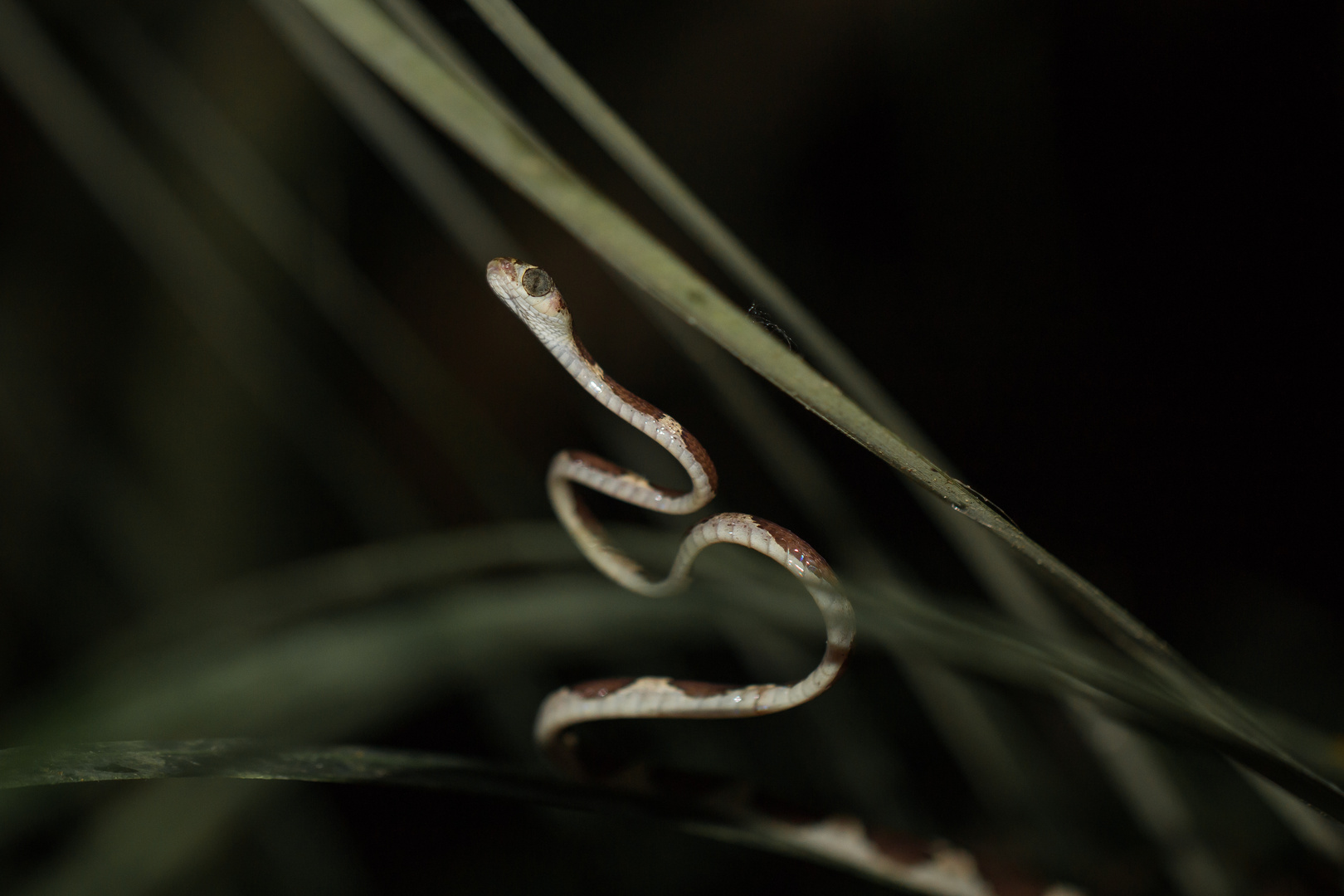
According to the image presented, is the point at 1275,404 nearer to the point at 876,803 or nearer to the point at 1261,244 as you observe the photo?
the point at 1261,244

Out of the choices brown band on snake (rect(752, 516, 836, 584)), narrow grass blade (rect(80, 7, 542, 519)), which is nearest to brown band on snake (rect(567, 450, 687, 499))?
brown band on snake (rect(752, 516, 836, 584))

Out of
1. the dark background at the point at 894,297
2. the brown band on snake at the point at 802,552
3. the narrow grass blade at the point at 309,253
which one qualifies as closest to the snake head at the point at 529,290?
the brown band on snake at the point at 802,552

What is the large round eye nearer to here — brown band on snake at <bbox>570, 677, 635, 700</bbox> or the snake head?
the snake head

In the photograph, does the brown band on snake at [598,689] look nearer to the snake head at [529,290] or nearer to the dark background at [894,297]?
the snake head at [529,290]

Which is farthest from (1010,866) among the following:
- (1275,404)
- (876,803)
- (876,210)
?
(876,210)

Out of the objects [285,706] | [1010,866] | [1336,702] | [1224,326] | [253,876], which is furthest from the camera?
[1224,326]

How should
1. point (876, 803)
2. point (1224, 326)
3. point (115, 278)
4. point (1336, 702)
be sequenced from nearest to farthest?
point (876, 803)
point (1336, 702)
point (115, 278)
point (1224, 326)

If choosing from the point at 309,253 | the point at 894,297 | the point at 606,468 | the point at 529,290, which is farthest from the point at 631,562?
the point at 894,297

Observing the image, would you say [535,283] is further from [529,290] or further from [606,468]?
[606,468]
